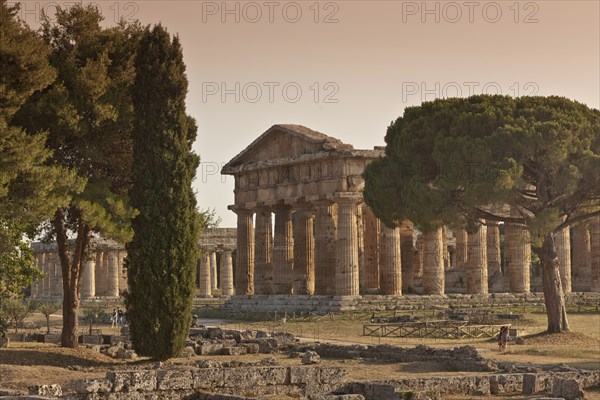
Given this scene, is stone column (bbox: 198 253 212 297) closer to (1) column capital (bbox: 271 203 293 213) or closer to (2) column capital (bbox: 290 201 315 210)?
(1) column capital (bbox: 271 203 293 213)

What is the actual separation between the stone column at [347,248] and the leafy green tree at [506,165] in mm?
12411

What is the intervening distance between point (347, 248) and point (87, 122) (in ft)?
90.4

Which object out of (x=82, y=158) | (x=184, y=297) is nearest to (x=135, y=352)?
(x=184, y=297)

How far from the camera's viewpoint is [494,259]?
68750 mm

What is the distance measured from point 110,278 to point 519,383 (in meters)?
69.4

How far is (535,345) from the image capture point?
38.0 meters

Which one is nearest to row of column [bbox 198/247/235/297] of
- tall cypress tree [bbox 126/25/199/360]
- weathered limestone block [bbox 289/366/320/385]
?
tall cypress tree [bbox 126/25/199/360]

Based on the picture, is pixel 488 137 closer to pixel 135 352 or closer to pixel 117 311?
pixel 135 352

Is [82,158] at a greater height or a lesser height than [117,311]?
greater

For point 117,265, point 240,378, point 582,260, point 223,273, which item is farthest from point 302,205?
point 240,378

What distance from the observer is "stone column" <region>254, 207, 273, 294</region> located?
207 feet

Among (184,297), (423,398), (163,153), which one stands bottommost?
(423,398)

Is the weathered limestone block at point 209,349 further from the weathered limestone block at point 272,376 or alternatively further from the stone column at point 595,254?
the stone column at point 595,254

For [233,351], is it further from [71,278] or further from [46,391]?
[46,391]
